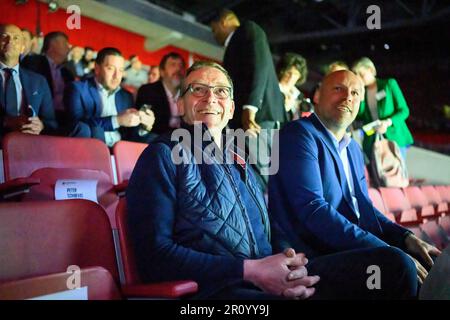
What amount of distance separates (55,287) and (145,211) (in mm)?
210

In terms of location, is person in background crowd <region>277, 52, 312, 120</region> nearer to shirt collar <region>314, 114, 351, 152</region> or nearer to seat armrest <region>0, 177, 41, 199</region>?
shirt collar <region>314, 114, 351, 152</region>

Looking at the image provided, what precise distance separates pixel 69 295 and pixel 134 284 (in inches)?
4.3

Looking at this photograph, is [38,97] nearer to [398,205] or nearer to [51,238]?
[51,238]

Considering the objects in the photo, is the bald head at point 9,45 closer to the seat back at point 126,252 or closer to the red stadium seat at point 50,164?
the red stadium seat at point 50,164

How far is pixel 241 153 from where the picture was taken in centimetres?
114

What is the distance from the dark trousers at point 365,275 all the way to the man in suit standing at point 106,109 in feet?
3.32

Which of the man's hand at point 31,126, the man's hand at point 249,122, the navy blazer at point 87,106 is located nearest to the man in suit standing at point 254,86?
the man's hand at point 249,122

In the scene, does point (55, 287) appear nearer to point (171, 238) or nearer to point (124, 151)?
point (171, 238)

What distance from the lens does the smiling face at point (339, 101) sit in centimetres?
128

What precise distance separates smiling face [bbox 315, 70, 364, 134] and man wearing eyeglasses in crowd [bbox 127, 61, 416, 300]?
37 centimetres

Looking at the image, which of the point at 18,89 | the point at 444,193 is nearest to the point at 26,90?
the point at 18,89

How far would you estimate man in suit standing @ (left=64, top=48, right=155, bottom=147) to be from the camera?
169 cm

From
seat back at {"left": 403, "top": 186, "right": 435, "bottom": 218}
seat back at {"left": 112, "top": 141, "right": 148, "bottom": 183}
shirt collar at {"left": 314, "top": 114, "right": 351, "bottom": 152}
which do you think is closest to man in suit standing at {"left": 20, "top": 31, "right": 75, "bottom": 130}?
seat back at {"left": 112, "top": 141, "right": 148, "bottom": 183}
